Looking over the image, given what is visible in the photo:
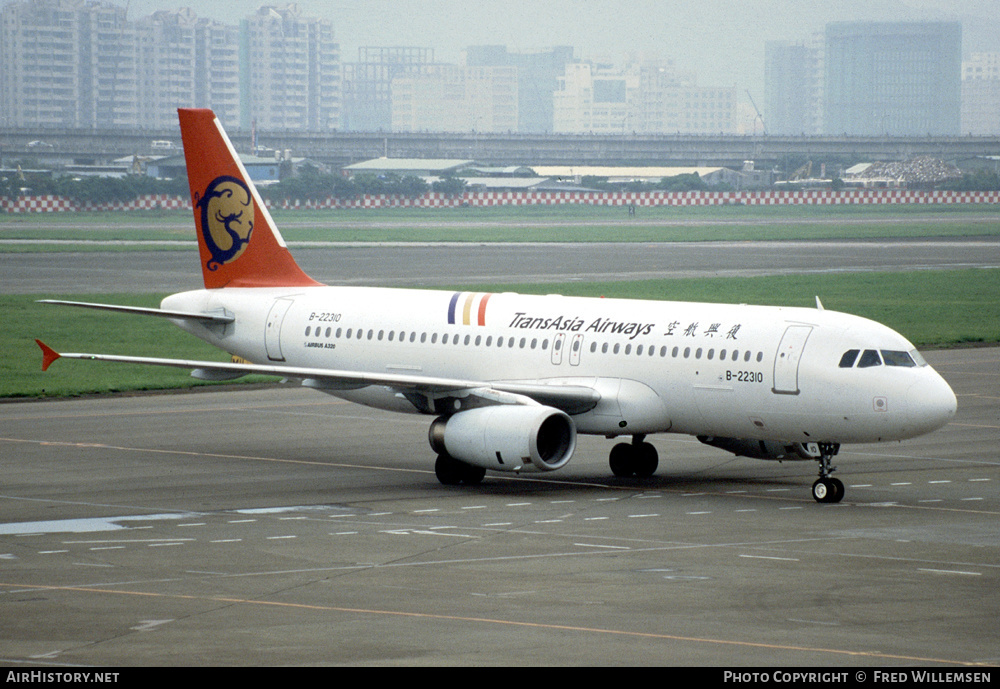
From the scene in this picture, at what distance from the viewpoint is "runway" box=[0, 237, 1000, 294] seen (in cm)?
8612

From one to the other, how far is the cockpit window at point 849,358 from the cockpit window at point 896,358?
580 millimetres

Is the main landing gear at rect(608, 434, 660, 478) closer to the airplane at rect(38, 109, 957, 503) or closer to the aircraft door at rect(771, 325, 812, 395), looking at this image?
the airplane at rect(38, 109, 957, 503)

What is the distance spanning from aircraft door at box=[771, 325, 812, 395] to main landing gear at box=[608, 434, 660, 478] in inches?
175

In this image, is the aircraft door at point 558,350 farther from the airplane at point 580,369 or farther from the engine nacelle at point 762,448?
the engine nacelle at point 762,448

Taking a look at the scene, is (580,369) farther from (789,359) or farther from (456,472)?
(789,359)

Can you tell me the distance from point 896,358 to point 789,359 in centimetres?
223

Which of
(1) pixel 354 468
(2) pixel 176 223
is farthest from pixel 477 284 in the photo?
(2) pixel 176 223

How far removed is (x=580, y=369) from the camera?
3638 centimetres

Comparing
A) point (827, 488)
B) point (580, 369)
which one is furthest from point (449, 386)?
point (827, 488)

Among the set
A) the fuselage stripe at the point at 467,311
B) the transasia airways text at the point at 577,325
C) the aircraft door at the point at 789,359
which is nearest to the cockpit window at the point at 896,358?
the aircraft door at the point at 789,359

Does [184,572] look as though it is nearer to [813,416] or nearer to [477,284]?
[813,416]

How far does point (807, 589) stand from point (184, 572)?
10.00 meters

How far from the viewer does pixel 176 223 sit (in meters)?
152

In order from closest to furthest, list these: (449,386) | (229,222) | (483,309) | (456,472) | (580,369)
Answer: (449,386) < (456,472) < (580,369) < (483,309) < (229,222)
